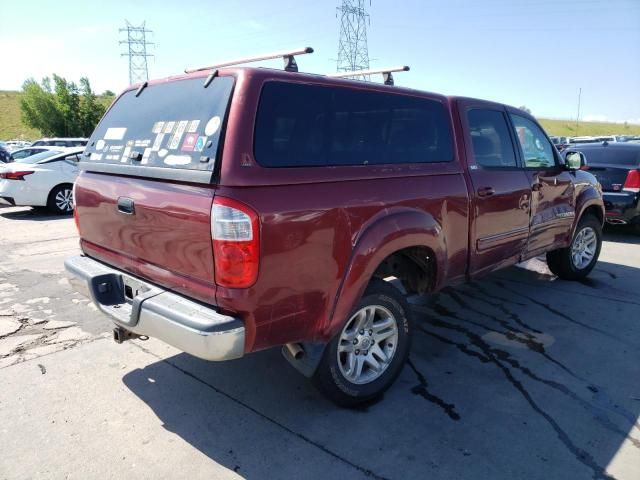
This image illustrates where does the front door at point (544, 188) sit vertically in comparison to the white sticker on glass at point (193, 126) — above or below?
below

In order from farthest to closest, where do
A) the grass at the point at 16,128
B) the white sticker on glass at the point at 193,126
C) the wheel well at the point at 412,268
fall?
the grass at the point at 16,128 < the wheel well at the point at 412,268 < the white sticker on glass at the point at 193,126

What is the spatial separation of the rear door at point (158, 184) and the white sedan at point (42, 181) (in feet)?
24.9

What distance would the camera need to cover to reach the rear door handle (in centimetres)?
299

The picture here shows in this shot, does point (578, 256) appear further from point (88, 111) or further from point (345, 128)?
point (88, 111)

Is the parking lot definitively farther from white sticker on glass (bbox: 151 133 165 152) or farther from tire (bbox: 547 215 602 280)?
white sticker on glass (bbox: 151 133 165 152)

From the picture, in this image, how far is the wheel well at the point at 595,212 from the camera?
5926mm

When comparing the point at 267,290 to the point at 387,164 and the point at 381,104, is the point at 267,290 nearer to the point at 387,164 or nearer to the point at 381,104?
the point at 387,164

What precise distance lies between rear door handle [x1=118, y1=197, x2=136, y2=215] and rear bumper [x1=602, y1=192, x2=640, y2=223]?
817 centimetres

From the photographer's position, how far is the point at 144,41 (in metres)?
56.2

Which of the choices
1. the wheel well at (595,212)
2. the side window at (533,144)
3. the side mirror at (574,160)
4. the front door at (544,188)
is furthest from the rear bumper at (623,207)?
the side window at (533,144)

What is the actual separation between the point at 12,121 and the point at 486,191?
9190 centimetres

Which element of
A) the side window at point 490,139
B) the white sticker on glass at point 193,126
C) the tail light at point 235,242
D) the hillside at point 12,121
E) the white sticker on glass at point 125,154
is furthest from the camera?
the hillside at point 12,121

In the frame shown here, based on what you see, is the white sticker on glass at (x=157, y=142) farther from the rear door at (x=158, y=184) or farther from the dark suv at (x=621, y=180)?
the dark suv at (x=621, y=180)

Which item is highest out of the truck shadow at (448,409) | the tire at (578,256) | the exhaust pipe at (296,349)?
the exhaust pipe at (296,349)
